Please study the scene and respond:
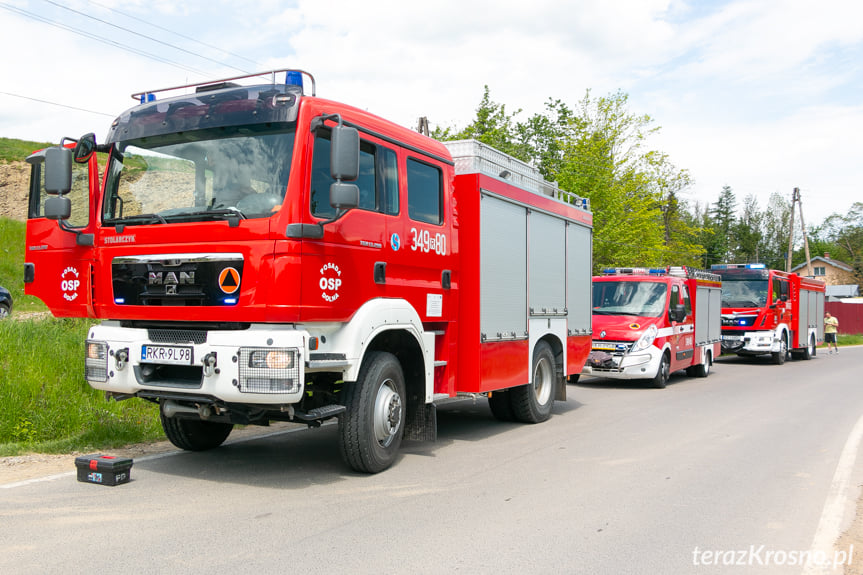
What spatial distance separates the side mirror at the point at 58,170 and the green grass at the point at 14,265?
56.9ft

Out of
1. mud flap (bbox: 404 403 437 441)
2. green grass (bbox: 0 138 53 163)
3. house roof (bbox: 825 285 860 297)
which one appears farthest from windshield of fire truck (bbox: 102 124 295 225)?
house roof (bbox: 825 285 860 297)

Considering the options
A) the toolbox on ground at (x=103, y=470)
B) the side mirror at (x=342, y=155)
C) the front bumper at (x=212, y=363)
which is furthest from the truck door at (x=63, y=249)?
the side mirror at (x=342, y=155)

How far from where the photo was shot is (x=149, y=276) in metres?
5.79

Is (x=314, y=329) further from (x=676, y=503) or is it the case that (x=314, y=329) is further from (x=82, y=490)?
(x=676, y=503)

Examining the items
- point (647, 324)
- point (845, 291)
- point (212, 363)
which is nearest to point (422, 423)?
point (212, 363)

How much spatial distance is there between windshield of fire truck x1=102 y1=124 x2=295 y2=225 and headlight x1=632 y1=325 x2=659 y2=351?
10.1 meters

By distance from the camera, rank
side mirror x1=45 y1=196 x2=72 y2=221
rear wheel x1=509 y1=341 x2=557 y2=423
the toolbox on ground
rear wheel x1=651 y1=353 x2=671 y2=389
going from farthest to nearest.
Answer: rear wheel x1=651 y1=353 x2=671 y2=389 < rear wheel x1=509 y1=341 x2=557 y2=423 < side mirror x1=45 y1=196 x2=72 y2=221 < the toolbox on ground

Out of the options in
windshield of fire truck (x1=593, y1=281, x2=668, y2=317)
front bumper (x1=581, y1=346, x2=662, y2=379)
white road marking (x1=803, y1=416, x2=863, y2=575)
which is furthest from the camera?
windshield of fire truck (x1=593, y1=281, x2=668, y2=317)

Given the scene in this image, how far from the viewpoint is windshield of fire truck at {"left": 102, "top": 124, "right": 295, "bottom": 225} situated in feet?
18.1

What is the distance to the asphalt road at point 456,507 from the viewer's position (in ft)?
14.0

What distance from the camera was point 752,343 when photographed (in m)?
21.2

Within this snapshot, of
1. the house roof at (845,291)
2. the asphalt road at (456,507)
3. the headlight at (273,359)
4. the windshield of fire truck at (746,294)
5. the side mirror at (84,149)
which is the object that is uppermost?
the house roof at (845,291)

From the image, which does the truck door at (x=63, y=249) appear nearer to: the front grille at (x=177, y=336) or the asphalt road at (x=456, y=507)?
the front grille at (x=177, y=336)

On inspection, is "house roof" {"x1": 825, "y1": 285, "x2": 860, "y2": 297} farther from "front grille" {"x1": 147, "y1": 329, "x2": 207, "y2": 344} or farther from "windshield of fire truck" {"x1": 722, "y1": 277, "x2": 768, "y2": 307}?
"front grille" {"x1": 147, "y1": 329, "x2": 207, "y2": 344}
